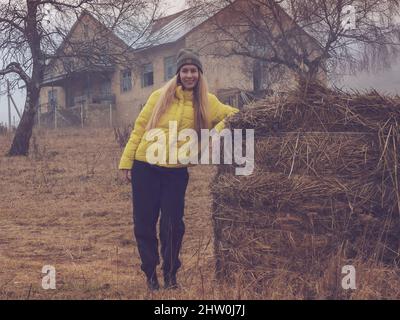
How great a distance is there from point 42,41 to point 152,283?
41.1ft

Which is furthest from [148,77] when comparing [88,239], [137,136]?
[137,136]

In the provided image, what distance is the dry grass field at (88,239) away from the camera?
388 centimetres

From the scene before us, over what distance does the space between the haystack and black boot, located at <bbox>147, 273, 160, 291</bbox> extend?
492mm

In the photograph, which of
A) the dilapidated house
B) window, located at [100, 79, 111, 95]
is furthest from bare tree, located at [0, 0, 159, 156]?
window, located at [100, 79, 111, 95]

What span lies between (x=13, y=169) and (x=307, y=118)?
9303 millimetres

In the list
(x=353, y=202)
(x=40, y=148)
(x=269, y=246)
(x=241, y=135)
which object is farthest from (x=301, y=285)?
(x=40, y=148)

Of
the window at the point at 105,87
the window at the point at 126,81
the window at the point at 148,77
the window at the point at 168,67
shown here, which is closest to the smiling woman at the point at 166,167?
the window at the point at 168,67

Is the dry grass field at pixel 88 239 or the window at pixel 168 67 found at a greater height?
the window at pixel 168 67

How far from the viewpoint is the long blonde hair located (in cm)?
403

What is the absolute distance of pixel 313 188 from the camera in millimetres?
3988

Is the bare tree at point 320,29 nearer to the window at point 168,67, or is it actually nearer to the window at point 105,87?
the window at point 168,67

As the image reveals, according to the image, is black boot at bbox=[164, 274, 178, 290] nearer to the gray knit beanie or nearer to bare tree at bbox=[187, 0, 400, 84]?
the gray knit beanie

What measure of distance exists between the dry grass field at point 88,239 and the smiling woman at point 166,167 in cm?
29

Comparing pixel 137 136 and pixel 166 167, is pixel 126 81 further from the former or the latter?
pixel 166 167
